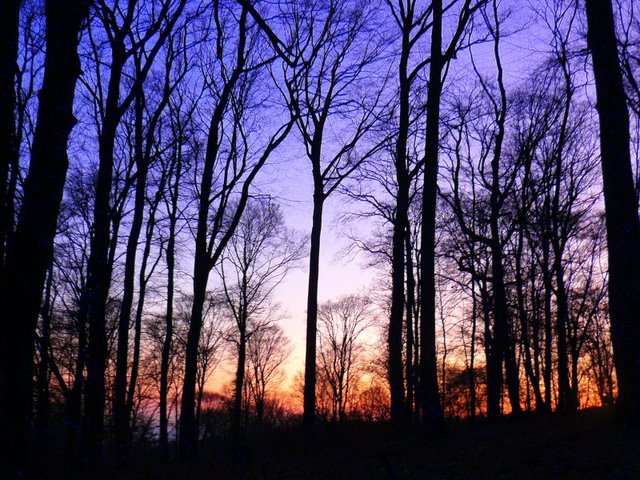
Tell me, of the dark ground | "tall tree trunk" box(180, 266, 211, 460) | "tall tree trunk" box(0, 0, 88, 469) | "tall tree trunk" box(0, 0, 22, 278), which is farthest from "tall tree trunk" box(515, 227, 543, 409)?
"tall tree trunk" box(0, 0, 22, 278)

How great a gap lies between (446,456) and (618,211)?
5.40 meters

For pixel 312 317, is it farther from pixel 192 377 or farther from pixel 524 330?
pixel 524 330

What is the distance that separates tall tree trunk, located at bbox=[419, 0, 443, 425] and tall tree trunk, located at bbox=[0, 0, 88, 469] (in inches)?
322

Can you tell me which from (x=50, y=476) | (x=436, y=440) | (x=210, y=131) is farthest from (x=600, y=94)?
(x=50, y=476)

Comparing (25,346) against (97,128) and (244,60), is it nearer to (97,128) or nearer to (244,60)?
(97,128)

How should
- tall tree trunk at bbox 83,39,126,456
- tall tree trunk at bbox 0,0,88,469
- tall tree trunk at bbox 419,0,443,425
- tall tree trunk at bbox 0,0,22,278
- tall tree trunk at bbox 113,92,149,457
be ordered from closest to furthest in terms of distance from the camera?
tall tree trunk at bbox 0,0,88,469
tall tree trunk at bbox 0,0,22,278
tall tree trunk at bbox 83,39,126,456
tall tree trunk at bbox 419,0,443,425
tall tree trunk at bbox 113,92,149,457

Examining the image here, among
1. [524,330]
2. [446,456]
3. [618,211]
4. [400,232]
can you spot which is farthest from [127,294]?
[524,330]

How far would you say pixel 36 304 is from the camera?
206 inches

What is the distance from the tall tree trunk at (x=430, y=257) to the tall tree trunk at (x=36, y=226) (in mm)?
8187

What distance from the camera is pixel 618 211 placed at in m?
8.41

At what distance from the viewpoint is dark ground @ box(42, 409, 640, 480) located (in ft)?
23.3

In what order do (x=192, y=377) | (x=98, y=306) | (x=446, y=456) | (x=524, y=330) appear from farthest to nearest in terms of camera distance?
(x=524, y=330), (x=192, y=377), (x=98, y=306), (x=446, y=456)

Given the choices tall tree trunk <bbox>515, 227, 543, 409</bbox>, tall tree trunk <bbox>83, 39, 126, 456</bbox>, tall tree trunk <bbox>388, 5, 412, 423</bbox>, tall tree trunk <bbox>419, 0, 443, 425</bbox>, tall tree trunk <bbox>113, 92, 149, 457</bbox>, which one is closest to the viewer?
tall tree trunk <bbox>83, 39, 126, 456</bbox>

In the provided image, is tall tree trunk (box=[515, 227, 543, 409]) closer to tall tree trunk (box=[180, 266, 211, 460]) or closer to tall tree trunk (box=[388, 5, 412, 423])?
tall tree trunk (box=[388, 5, 412, 423])
